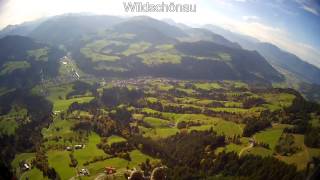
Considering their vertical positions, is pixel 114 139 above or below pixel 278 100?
above

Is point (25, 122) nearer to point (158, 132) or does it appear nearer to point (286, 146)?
point (158, 132)

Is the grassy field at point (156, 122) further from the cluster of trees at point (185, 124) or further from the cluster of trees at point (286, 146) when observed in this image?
the cluster of trees at point (286, 146)

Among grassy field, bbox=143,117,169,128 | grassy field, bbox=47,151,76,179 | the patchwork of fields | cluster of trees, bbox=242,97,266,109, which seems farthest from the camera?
cluster of trees, bbox=242,97,266,109

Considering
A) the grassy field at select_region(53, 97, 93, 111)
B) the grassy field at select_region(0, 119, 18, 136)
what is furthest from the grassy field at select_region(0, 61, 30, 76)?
the grassy field at select_region(0, 119, 18, 136)

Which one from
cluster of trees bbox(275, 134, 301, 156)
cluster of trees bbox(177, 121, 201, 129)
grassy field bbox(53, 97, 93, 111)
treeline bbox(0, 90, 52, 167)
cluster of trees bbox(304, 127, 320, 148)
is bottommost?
treeline bbox(0, 90, 52, 167)

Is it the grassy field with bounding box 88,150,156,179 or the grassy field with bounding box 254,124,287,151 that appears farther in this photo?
the grassy field with bounding box 254,124,287,151

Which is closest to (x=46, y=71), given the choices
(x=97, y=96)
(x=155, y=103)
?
(x=97, y=96)

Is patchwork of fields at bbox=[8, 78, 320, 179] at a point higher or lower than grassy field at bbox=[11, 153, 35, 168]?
higher

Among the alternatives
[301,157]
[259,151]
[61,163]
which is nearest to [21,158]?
[61,163]

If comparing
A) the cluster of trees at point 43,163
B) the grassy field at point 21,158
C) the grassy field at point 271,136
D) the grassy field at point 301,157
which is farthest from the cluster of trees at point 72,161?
the grassy field at point 271,136

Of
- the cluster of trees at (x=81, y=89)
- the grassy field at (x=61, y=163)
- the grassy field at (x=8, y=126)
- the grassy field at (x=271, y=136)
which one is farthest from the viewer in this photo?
the cluster of trees at (x=81, y=89)

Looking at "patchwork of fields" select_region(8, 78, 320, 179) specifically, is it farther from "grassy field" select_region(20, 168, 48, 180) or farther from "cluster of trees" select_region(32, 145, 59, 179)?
"cluster of trees" select_region(32, 145, 59, 179)

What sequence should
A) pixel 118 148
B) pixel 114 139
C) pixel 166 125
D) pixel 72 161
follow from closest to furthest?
pixel 72 161
pixel 118 148
pixel 114 139
pixel 166 125
